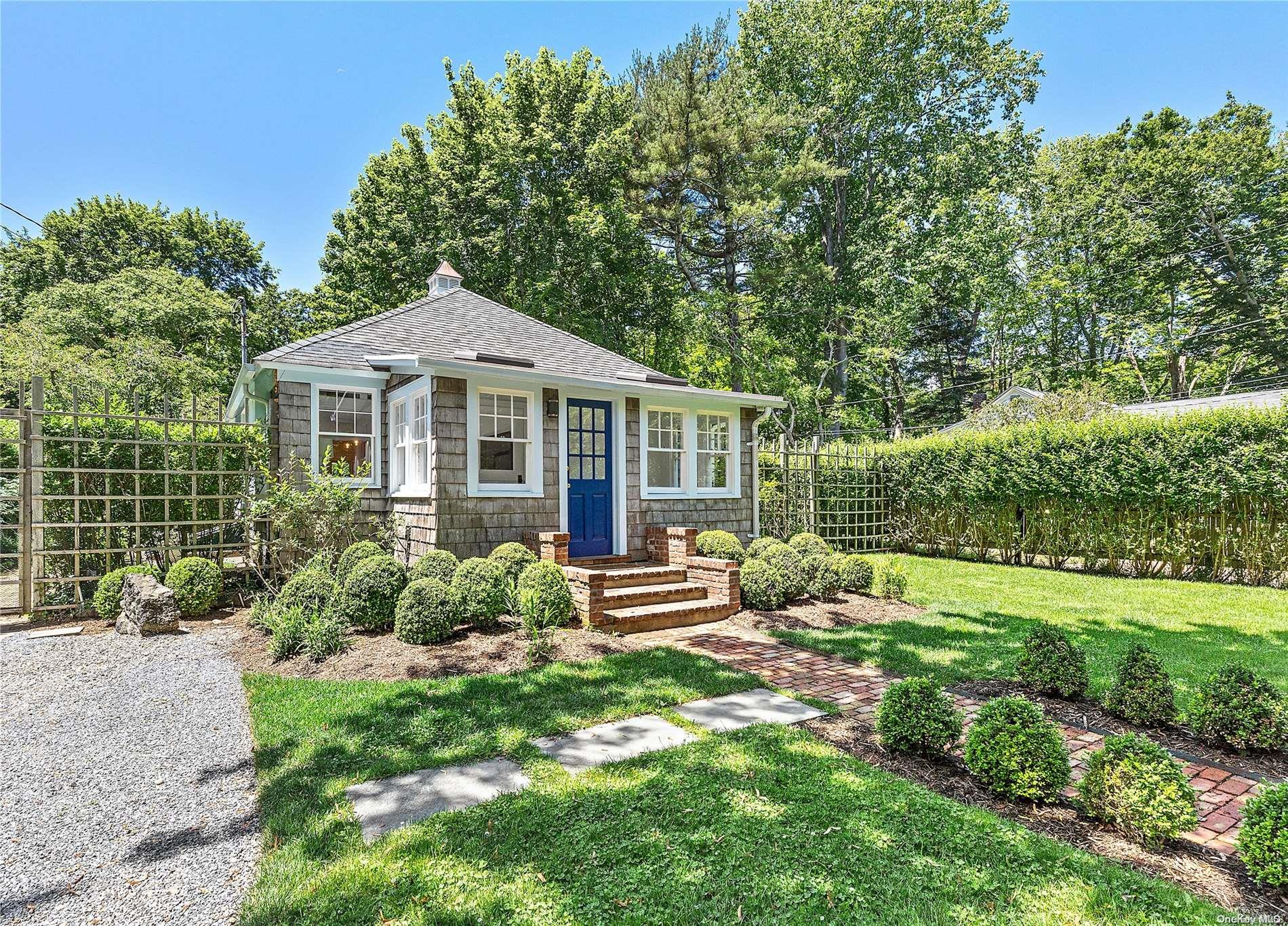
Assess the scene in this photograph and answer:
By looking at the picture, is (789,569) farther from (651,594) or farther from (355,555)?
(355,555)

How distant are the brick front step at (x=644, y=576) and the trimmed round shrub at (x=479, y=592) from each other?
146 cm

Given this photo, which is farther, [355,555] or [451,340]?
[451,340]

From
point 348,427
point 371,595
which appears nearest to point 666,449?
point 348,427

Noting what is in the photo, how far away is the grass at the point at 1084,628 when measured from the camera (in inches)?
214

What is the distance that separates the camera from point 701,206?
21.2m

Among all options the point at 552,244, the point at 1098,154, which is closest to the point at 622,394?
the point at 552,244

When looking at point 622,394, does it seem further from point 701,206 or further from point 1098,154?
point 1098,154

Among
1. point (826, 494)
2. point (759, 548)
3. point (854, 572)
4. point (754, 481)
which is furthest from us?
point (826, 494)

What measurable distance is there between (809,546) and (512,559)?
436cm

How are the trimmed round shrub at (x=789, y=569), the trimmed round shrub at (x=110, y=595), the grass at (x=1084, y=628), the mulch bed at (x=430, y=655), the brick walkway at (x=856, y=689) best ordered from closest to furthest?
the brick walkway at (x=856, y=689)
the mulch bed at (x=430, y=655)
the grass at (x=1084, y=628)
the trimmed round shrub at (x=110, y=595)
the trimmed round shrub at (x=789, y=569)

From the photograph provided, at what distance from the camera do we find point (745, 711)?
441cm

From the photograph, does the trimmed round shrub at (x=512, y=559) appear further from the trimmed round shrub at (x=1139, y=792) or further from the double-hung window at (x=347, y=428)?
the trimmed round shrub at (x=1139, y=792)

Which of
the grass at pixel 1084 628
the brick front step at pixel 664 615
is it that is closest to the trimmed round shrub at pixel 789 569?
the brick front step at pixel 664 615

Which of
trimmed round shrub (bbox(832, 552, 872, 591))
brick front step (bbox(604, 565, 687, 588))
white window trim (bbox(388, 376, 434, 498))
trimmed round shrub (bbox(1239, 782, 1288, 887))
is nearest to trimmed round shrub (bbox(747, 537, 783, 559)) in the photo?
trimmed round shrub (bbox(832, 552, 872, 591))
